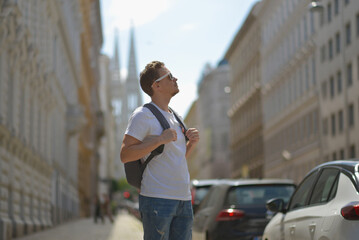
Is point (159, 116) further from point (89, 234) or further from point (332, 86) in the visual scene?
point (332, 86)

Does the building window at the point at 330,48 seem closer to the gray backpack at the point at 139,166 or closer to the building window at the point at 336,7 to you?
the building window at the point at 336,7

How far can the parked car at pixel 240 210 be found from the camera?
11906mm

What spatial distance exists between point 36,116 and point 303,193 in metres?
22.1

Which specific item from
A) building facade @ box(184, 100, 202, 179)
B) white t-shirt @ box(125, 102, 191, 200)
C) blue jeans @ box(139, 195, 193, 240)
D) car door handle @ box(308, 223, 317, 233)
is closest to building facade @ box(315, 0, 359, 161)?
car door handle @ box(308, 223, 317, 233)

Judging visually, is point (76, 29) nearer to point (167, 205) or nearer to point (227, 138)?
point (167, 205)

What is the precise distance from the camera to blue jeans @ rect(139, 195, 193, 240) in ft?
18.3

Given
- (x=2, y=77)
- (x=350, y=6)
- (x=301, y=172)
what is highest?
(x=350, y=6)

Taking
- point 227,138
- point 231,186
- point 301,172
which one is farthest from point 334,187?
point 227,138

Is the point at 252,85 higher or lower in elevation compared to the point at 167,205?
higher

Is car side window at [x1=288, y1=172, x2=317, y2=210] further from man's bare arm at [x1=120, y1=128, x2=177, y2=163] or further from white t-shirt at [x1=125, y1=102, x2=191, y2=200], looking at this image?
man's bare arm at [x1=120, y1=128, x2=177, y2=163]

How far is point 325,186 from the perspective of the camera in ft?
25.1

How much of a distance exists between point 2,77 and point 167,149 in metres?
16.0

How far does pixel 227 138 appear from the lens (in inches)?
4717

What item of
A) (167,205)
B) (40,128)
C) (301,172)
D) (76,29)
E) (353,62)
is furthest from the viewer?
(301,172)
